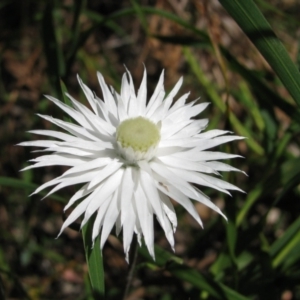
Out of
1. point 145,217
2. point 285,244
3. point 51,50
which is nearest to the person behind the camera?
point 145,217

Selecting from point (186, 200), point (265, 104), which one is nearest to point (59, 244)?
point (265, 104)

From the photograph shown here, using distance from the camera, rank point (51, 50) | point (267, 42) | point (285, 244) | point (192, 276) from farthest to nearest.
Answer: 1. point (51, 50)
2. point (285, 244)
3. point (192, 276)
4. point (267, 42)

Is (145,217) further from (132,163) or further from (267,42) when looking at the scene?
(267,42)

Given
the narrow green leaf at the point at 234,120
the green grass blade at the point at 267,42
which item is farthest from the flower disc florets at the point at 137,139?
the narrow green leaf at the point at 234,120

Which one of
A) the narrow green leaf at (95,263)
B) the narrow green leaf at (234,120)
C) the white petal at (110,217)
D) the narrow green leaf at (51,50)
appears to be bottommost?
the narrow green leaf at (95,263)

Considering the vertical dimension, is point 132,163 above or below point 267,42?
below

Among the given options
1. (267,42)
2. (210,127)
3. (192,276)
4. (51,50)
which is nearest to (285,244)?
(192,276)

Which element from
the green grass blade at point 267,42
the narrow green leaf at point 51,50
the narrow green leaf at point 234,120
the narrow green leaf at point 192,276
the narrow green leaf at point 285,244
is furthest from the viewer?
the narrow green leaf at point 234,120

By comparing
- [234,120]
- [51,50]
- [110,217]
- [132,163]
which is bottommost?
[110,217]

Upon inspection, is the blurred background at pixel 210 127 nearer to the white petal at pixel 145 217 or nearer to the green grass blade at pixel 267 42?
the white petal at pixel 145 217
